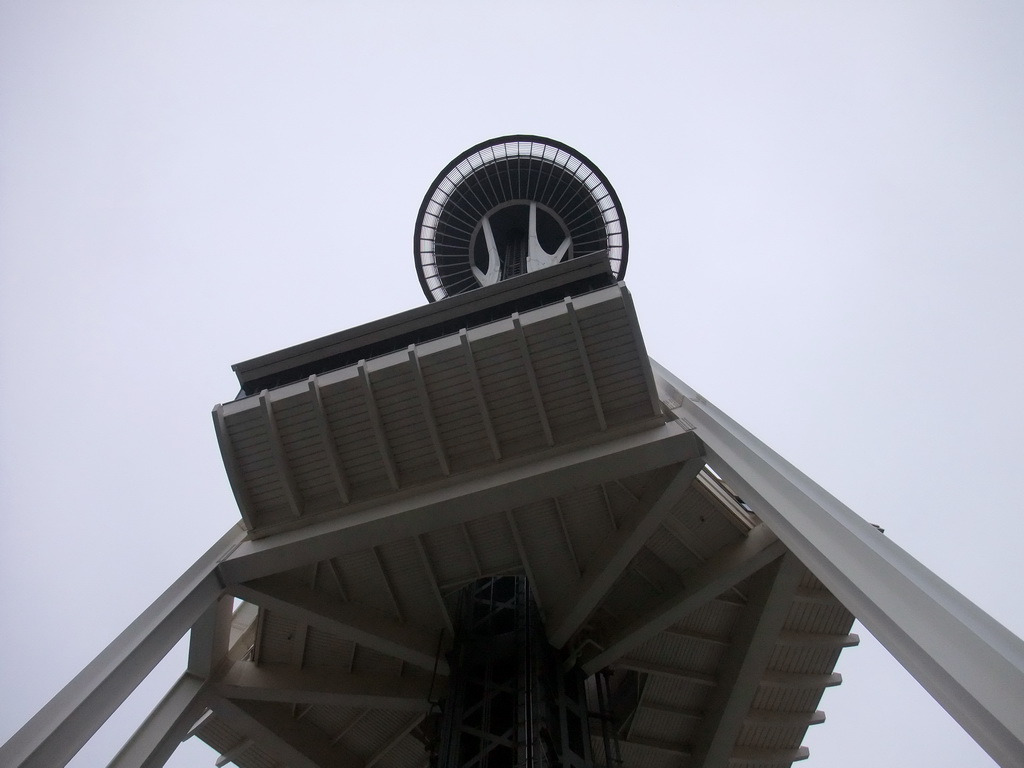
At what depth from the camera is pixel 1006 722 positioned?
4676 mm

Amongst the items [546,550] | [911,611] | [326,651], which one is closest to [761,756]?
[546,550]

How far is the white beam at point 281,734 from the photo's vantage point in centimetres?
1503

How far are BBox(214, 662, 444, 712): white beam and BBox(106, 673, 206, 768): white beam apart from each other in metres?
0.58

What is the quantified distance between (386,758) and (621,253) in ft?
91.7

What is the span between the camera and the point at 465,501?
532 inches

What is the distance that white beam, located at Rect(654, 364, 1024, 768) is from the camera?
487 cm

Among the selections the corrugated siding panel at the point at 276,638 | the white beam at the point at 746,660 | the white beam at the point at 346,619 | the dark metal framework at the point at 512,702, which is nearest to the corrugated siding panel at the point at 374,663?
the white beam at the point at 346,619

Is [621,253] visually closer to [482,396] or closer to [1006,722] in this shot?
[482,396]

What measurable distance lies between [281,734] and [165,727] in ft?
14.7

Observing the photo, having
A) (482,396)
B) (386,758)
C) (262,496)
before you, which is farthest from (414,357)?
(386,758)

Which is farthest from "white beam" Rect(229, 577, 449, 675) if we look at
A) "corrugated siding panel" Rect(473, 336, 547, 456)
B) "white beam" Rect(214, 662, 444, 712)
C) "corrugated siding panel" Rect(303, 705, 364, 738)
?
"corrugated siding panel" Rect(473, 336, 547, 456)

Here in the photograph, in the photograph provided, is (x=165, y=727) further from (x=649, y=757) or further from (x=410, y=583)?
(x=649, y=757)

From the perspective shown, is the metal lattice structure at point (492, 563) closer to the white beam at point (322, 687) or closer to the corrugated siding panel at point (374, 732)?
the white beam at point (322, 687)

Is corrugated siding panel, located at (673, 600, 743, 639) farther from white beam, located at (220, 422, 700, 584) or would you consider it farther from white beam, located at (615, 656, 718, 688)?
white beam, located at (220, 422, 700, 584)
